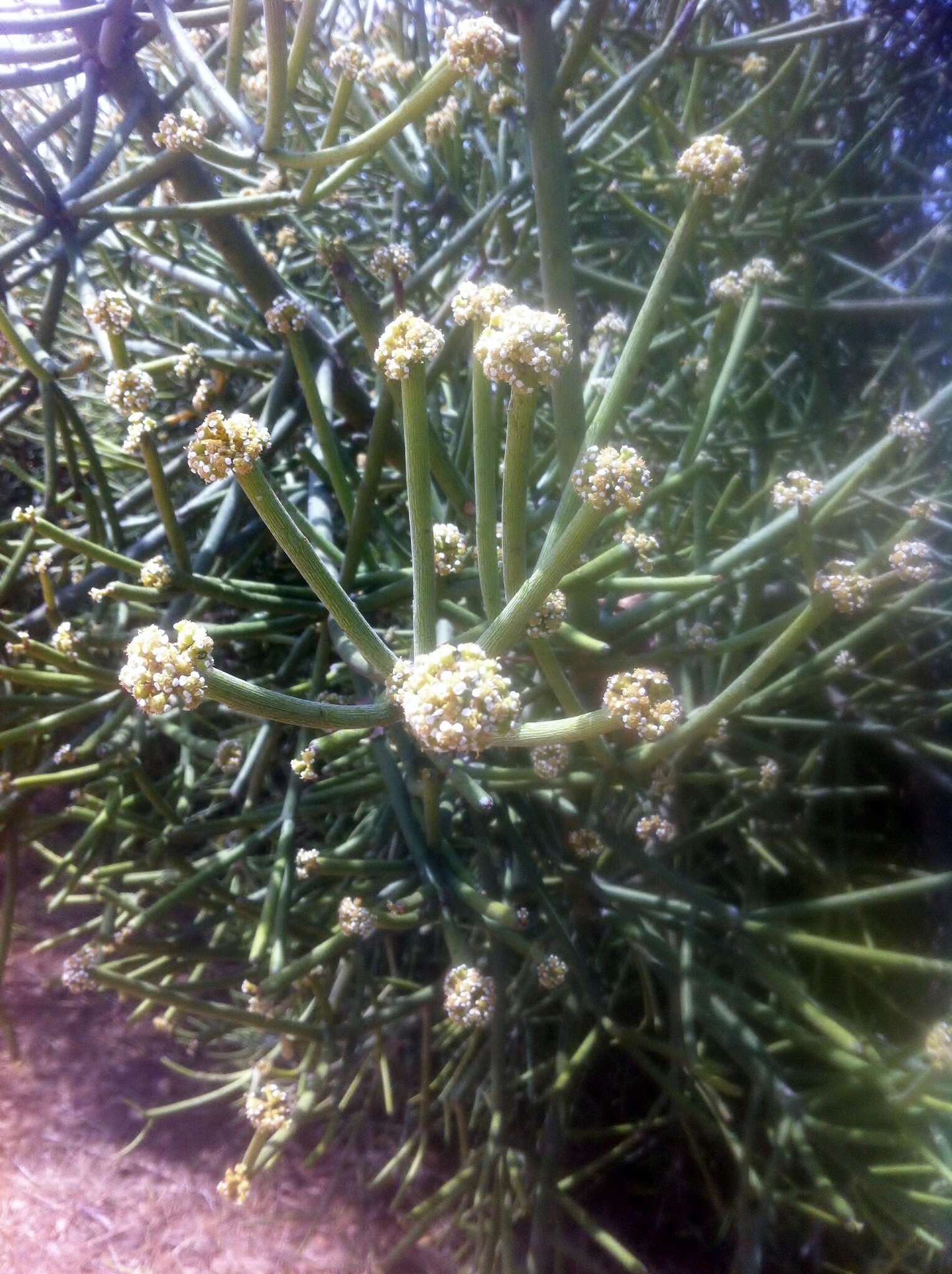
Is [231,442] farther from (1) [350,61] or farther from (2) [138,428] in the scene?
(1) [350,61]

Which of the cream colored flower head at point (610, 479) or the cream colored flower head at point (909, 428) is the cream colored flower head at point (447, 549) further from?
the cream colored flower head at point (909, 428)

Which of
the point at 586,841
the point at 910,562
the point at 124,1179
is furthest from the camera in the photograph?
the point at 124,1179

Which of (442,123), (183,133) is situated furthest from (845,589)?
(442,123)

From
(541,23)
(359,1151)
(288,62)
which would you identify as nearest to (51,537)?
(288,62)

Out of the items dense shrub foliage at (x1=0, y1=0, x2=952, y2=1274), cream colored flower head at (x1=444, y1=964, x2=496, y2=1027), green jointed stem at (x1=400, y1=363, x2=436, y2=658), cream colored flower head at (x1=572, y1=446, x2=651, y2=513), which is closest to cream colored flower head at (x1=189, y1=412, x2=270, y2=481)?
dense shrub foliage at (x1=0, y1=0, x2=952, y2=1274)

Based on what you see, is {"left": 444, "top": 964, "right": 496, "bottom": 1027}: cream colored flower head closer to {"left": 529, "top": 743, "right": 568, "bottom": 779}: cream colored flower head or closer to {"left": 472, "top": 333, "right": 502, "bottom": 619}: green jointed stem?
{"left": 529, "top": 743, "right": 568, "bottom": 779}: cream colored flower head
